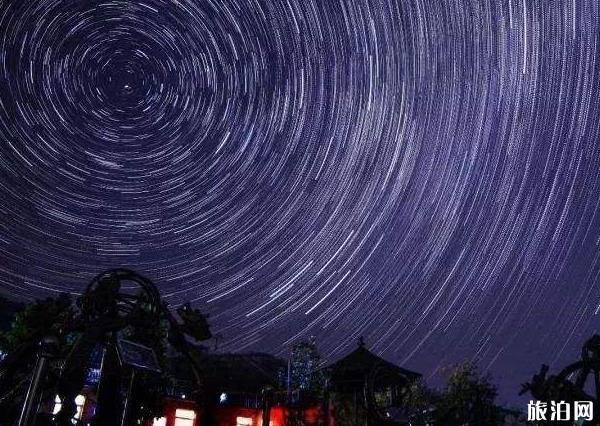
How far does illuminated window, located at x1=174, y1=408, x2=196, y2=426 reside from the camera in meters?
23.3

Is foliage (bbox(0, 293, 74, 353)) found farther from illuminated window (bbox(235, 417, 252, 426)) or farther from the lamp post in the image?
illuminated window (bbox(235, 417, 252, 426))

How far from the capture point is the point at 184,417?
23500mm

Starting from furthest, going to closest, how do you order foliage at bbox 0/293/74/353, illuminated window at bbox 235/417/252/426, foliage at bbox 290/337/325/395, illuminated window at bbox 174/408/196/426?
foliage at bbox 290/337/325/395 < illuminated window at bbox 235/417/252/426 < illuminated window at bbox 174/408/196/426 < foliage at bbox 0/293/74/353

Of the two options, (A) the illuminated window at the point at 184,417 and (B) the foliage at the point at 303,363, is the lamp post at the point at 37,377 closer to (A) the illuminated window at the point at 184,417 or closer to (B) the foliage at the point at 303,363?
(A) the illuminated window at the point at 184,417

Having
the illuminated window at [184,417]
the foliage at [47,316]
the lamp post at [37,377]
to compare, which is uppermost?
the foliage at [47,316]

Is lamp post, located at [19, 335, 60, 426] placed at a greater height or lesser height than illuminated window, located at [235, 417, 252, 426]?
greater

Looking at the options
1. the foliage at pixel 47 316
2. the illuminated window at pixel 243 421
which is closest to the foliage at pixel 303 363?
the illuminated window at pixel 243 421

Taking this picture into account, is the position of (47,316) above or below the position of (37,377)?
above

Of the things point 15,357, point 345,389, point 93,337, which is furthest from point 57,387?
point 345,389

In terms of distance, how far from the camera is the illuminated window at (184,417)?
23.3 meters

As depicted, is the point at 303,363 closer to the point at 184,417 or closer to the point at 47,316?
the point at 184,417

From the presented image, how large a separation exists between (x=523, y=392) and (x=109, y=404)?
10.2 metres

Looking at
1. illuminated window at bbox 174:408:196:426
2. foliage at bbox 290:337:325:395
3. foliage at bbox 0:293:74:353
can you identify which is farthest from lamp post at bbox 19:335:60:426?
foliage at bbox 290:337:325:395

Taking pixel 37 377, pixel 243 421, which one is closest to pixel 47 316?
pixel 37 377
